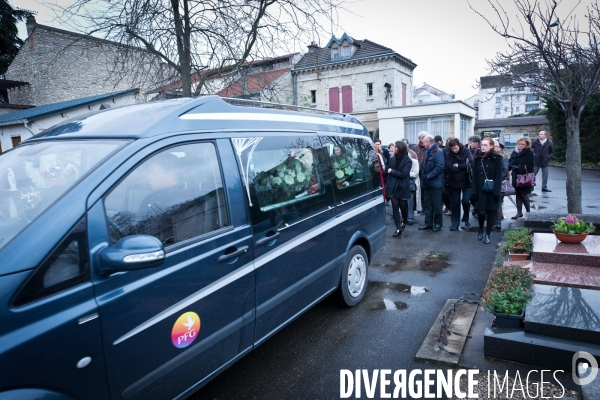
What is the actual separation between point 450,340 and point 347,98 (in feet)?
120

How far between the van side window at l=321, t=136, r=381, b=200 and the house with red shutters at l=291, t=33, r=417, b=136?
3117 centimetres

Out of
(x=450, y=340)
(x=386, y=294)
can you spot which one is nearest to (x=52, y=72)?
(x=386, y=294)

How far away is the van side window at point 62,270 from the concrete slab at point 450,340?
9.30 feet

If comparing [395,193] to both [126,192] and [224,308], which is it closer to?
[224,308]

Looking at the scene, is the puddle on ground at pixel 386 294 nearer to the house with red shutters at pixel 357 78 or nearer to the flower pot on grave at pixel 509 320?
the flower pot on grave at pixel 509 320

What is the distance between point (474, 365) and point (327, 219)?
6.00 ft

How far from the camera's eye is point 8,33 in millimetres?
32531

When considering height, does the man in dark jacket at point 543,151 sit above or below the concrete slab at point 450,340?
above

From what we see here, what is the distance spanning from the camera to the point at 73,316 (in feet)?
6.36

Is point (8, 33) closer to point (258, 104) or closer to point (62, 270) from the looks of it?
point (258, 104)

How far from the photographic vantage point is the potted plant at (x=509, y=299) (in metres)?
3.46

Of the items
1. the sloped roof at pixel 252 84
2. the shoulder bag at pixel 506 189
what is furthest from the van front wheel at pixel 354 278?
the sloped roof at pixel 252 84

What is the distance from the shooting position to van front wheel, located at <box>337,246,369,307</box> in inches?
180

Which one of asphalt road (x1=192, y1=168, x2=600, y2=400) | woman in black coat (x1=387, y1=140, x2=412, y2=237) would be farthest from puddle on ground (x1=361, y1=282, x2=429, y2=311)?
woman in black coat (x1=387, y1=140, x2=412, y2=237)
